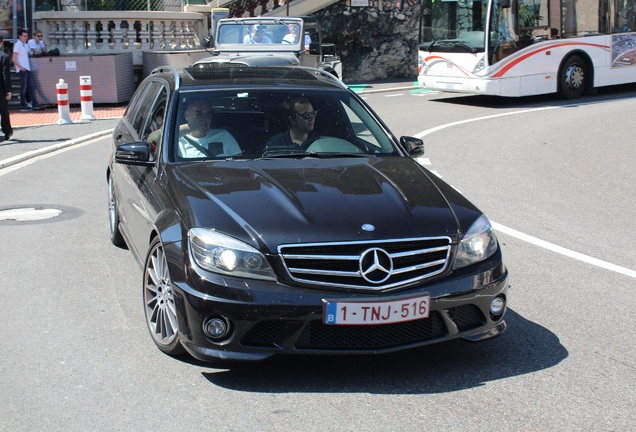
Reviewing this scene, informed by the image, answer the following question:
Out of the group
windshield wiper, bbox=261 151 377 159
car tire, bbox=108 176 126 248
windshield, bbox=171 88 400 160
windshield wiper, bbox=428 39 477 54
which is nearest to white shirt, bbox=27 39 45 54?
windshield wiper, bbox=428 39 477 54

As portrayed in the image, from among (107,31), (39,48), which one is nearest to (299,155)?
(39,48)

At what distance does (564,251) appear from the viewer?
7836 millimetres

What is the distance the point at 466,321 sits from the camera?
196 inches

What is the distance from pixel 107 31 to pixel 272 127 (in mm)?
19902

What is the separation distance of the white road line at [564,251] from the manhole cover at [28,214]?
4540 mm

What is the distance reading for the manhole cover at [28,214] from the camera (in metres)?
9.31

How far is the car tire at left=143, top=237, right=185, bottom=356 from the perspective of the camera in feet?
16.5

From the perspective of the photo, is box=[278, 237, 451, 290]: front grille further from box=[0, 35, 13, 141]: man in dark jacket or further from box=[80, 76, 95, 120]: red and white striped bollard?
box=[80, 76, 95, 120]: red and white striped bollard

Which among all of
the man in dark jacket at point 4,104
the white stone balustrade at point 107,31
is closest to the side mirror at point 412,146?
the man in dark jacket at point 4,104

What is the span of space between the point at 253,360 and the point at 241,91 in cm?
238

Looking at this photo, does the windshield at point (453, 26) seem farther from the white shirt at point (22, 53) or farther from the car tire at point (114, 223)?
the car tire at point (114, 223)

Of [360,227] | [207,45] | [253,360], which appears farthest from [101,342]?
[207,45]

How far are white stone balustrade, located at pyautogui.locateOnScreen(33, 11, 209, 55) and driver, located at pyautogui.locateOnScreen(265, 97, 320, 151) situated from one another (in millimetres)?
19297

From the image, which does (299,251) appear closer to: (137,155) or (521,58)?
(137,155)
